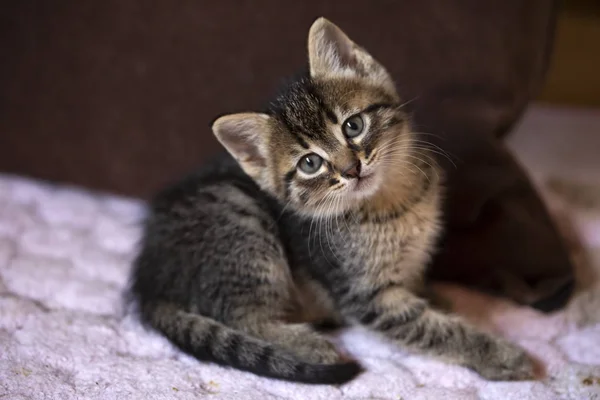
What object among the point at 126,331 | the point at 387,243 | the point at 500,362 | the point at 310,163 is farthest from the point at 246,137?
the point at 500,362

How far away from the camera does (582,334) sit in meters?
1.39

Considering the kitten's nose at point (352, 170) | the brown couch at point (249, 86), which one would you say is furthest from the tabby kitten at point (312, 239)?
the brown couch at point (249, 86)

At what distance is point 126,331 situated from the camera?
1.41 meters

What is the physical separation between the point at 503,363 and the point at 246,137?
696mm

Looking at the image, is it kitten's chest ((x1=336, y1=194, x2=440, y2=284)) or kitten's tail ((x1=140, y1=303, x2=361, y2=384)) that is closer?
kitten's tail ((x1=140, y1=303, x2=361, y2=384))

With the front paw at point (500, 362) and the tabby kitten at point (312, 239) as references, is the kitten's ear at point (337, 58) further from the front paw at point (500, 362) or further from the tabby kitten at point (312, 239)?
the front paw at point (500, 362)

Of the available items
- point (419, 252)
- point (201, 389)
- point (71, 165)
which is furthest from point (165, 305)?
point (71, 165)

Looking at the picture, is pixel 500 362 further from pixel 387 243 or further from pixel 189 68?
pixel 189 68

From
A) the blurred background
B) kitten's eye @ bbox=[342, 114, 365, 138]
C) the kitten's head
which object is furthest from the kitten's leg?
the blurred background

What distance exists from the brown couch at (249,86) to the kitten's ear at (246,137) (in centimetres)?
41

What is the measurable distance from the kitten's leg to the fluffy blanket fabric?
0.03 m

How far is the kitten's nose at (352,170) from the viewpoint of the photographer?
1230mm

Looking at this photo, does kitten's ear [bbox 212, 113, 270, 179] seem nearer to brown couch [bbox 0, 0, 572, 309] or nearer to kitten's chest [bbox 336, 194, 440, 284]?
kitten's chest [bbox 336, 194, 440, 284]

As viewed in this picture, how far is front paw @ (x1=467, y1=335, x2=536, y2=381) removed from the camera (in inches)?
49.9
